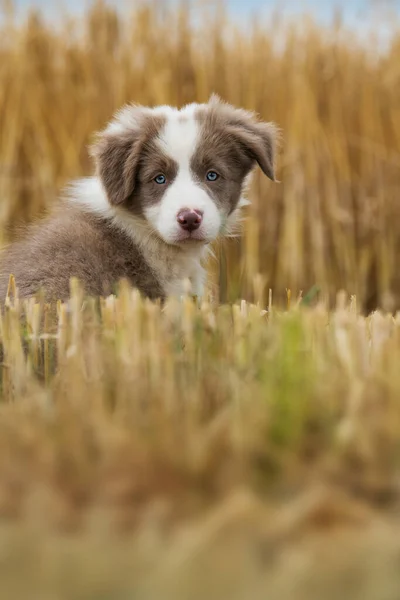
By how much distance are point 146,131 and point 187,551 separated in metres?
2.85

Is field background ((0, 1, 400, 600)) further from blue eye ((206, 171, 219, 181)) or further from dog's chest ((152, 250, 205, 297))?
blue eye ((206, 171, 219, 181))

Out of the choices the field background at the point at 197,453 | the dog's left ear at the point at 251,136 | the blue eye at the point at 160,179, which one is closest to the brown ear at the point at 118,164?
the blue eye at the point at 160,179

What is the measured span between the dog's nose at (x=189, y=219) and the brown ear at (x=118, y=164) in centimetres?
33

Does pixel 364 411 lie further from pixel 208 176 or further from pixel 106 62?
pixel 106 62

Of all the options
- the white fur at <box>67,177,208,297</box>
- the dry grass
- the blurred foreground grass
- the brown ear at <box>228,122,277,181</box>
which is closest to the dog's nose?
the white fur at <box>67,177,208,297</box>

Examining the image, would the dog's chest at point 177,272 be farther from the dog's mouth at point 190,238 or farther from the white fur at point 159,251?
the dog's mouth at point 190,238

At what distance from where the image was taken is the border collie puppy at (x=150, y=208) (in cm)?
373

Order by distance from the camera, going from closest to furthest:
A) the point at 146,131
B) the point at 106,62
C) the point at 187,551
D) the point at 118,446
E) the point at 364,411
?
the point at 187,551, the point at 118,446, the point at 364,411, the point at 146,131, the point at 106,62

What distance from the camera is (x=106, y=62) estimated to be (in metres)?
6.56

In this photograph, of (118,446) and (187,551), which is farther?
(118,446)

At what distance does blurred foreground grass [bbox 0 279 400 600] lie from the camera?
1464mm

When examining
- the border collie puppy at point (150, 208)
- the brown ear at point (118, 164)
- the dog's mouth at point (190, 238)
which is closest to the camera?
the border collie puppy at point (150, 208)

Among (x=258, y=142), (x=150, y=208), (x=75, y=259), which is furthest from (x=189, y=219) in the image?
(x=258, y=142)

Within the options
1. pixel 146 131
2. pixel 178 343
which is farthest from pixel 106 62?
pixel 178 343
